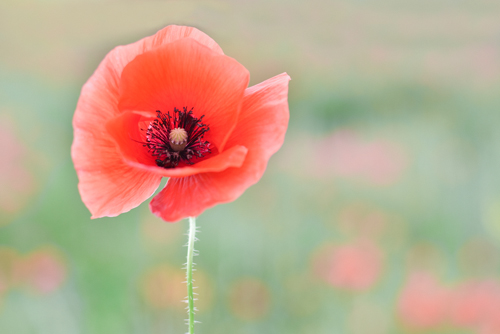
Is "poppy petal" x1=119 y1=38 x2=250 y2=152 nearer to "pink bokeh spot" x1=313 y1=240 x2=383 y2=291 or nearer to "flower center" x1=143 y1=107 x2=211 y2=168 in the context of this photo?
"flower center" x1=143 y1=107 x2=211 y2=168

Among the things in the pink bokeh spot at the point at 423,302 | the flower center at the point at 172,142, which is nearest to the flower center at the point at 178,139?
the flower center at the point at 172,142

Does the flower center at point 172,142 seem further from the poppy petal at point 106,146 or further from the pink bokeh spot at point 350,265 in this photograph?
the pink bokeh spot at point 350,265

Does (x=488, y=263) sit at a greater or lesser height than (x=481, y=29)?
lesser

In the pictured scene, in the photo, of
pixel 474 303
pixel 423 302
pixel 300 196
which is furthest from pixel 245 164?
pixel 474 303

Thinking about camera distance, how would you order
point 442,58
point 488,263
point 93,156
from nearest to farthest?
point 93,156 → point 488,263 → point 442,58

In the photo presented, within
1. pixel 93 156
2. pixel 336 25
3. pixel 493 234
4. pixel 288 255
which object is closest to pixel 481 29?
pixel 336 25

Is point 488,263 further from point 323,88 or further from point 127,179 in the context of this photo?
point 127,179
